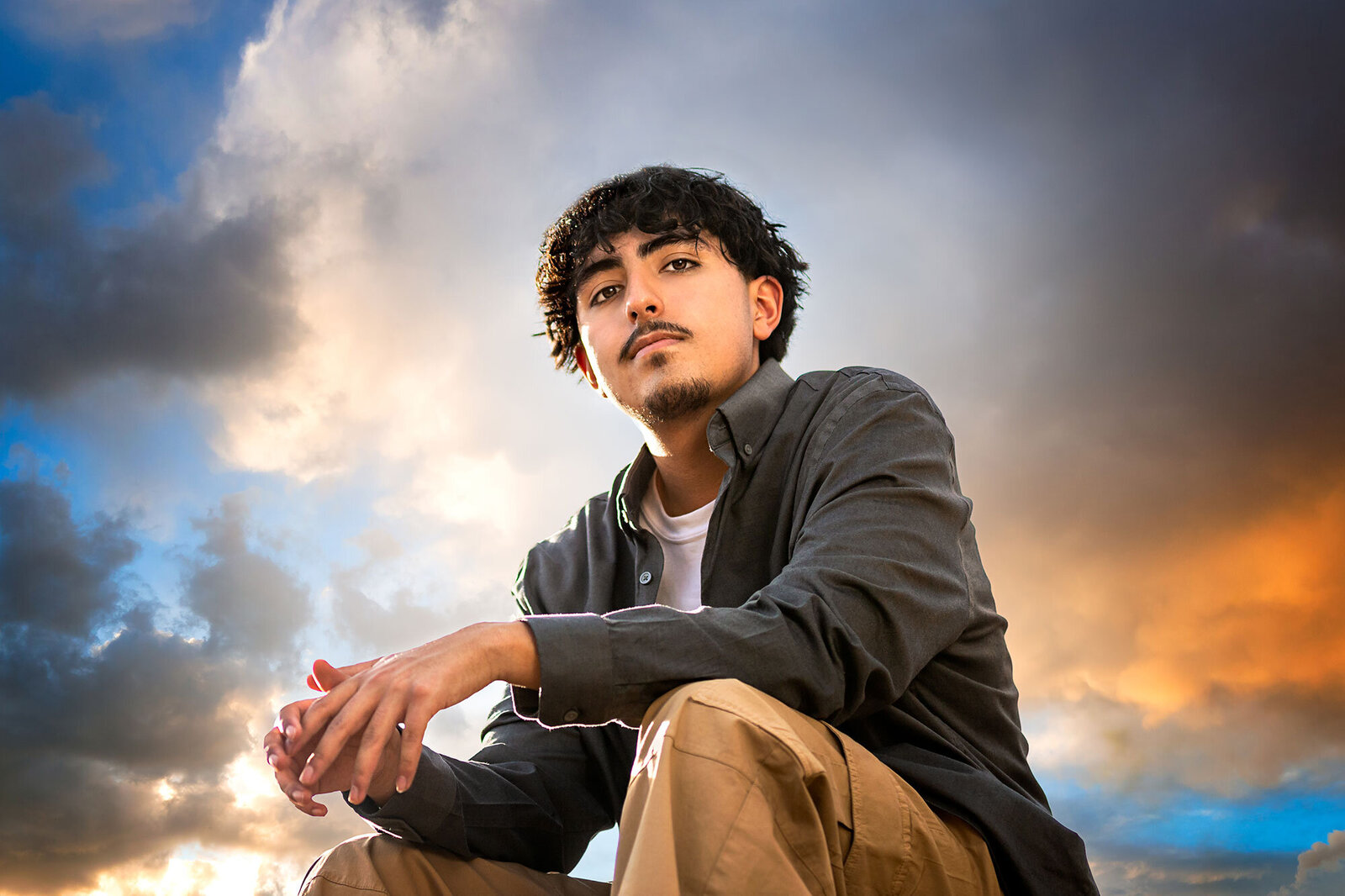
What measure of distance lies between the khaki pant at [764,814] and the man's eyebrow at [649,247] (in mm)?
2248

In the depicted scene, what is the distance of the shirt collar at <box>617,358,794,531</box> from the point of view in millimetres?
3006

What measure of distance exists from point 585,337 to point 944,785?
2173mm

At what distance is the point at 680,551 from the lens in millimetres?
3283

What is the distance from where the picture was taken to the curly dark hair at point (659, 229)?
387 centimetres

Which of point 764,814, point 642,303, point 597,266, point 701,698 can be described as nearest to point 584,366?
point 597,266

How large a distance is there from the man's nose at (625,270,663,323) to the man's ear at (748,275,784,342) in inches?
22.5

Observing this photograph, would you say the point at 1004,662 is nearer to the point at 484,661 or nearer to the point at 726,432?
the point at 726,432

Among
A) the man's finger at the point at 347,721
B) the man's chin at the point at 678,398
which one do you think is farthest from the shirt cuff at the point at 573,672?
the man's chin at the point at 678,398

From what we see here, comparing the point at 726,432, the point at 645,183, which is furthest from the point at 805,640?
the point at 645,183

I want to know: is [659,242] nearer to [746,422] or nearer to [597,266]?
[597,266]

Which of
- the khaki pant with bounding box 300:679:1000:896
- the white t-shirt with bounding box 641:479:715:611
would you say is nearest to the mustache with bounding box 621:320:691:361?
the white t-shirt with bounding box 641:479:715:611

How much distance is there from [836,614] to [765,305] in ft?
7.43

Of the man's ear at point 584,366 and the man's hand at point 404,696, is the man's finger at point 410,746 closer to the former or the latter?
the man's hand at point 404,696

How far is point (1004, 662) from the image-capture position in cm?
265
